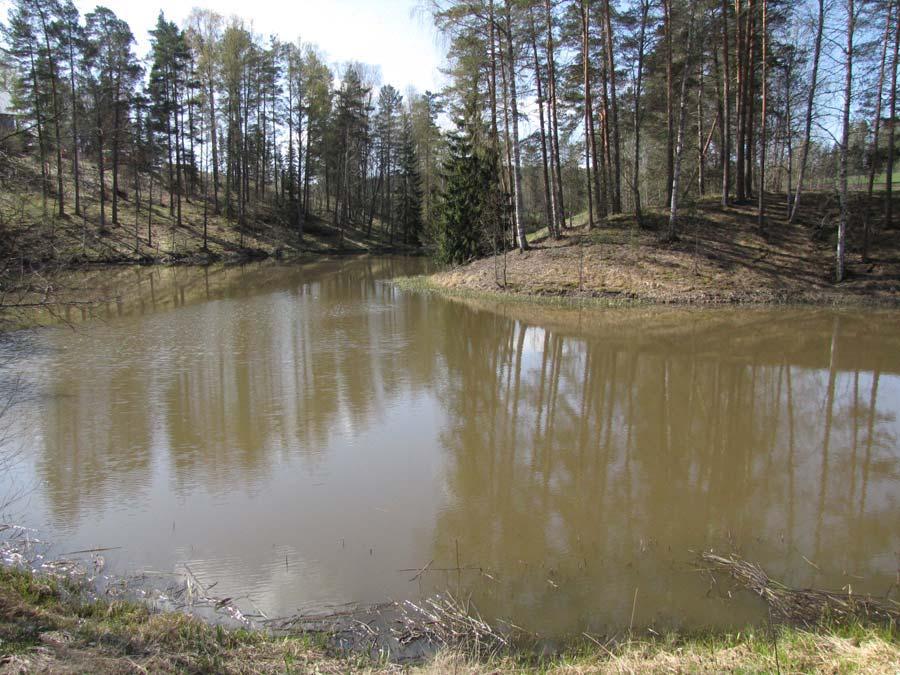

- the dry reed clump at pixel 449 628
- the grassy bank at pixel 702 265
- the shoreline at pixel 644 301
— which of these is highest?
the grassy bank at pixel 702 265

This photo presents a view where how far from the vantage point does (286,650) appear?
3.36 metres

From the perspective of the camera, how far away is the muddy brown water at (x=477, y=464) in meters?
4.45

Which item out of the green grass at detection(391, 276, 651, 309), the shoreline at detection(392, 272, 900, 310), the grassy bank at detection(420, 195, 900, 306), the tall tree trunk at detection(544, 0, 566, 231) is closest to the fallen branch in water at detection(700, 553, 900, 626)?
the shoreline at detection(392, 272, 900, 310)

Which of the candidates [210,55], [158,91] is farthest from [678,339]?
[158,91]

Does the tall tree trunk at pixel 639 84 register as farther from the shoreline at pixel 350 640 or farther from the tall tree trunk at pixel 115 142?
the tall tree trunk at pixel 115 142

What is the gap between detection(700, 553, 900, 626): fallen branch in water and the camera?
383cm

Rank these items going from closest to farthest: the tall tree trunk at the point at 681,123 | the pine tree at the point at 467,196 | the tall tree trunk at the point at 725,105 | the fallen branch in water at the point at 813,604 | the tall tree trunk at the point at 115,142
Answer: the fallen branch in water at the point at 813,604 < the tall tree trunk at the point at 681,123 < the tall tree trunk at the point at 725,105 < the pine tree at the point at 467,196 < the tall tree trunk at the point at 115,142

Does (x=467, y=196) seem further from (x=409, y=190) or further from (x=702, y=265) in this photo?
(x=409, y=190)

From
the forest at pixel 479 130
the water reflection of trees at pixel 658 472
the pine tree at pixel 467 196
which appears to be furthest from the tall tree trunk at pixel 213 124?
the water reflection of trees at pixel 658 472

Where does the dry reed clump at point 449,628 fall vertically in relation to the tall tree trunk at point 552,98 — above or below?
below

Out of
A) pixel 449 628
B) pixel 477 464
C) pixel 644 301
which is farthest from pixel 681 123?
pixel 449 628

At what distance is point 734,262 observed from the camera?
19203mm

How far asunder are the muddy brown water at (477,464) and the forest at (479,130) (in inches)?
111

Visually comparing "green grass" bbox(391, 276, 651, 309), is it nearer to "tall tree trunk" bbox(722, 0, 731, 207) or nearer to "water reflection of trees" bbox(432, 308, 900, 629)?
"water reflection of trees" bbox(432, 308, 900, 629)
